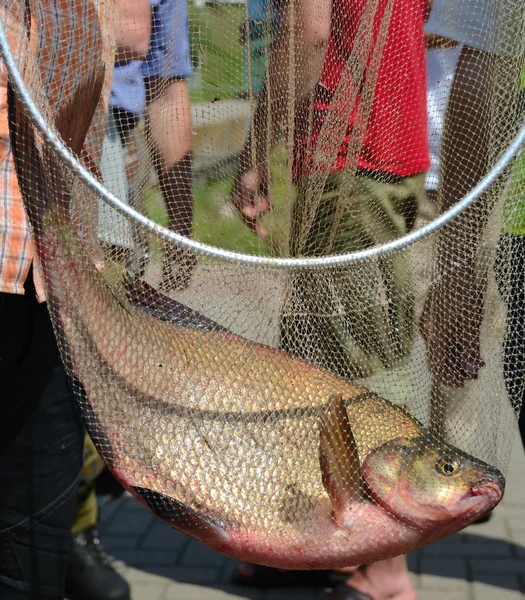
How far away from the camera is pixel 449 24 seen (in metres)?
2.20

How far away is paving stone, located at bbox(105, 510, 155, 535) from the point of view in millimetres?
3963

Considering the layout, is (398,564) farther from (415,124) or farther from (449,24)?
(449,24)

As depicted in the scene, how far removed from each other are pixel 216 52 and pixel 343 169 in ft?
1.50

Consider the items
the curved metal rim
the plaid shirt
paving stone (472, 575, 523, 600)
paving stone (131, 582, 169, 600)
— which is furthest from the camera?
paving stone (131, 582, 169, 600)

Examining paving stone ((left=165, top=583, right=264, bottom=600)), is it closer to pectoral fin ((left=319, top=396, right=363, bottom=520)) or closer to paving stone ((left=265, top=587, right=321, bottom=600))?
paving stone ((left=265, top=587, right=321, bottom=600))

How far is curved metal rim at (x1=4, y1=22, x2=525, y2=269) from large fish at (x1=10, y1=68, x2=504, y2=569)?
0.43 feet

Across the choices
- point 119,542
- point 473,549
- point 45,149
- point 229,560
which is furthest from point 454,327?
point 119,542

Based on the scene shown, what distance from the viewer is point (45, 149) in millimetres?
1702

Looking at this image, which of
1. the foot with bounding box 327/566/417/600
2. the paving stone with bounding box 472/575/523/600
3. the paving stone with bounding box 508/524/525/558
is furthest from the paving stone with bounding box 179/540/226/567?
the paving stone with bounding box 508/524/525/558

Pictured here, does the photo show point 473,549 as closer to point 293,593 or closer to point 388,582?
point 388,582

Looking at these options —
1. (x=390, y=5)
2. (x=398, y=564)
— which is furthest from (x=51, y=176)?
(x=398, y=564)

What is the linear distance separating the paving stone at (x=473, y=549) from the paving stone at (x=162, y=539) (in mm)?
1106

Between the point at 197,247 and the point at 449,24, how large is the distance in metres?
0.99

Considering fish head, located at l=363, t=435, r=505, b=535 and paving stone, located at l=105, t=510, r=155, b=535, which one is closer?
fish head, located at l=363, t=435, r=505, b=535
